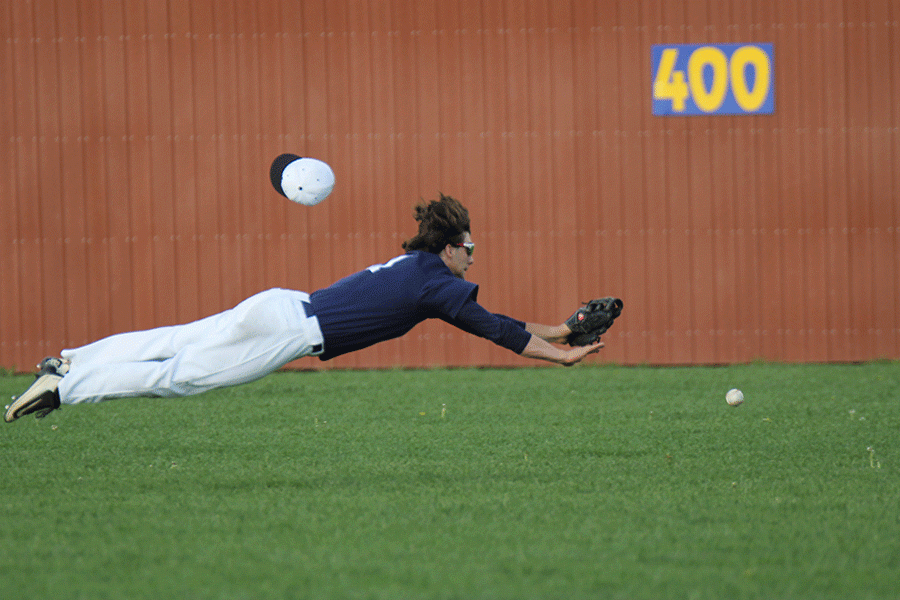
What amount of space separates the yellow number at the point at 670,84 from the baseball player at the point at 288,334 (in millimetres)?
6540

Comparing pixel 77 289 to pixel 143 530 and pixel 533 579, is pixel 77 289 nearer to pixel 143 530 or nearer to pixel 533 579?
pixel 143 530

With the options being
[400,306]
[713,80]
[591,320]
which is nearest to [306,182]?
[400,306]

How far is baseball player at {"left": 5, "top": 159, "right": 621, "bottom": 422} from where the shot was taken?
5.39 metres

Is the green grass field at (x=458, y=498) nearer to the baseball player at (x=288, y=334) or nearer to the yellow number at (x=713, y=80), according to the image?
the baseball player at (x=288, y=334)

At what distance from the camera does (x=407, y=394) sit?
31.2 ft

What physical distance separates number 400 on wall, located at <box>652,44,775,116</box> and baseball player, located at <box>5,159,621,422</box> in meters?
6.57

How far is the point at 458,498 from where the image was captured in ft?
17.0

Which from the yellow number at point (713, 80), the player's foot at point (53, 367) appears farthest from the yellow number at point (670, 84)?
the player's foot at point (53, 367)

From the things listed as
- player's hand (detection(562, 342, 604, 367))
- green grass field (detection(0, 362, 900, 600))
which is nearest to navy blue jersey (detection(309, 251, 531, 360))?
player's hand (detection(562, 342, 604, 367))

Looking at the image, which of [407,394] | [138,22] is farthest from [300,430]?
[138,22]

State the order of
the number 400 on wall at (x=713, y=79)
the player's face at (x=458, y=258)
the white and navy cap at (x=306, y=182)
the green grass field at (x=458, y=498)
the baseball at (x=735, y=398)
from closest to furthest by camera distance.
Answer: the green grass field at (x=458, y=498)
the player's face at (x=458, y=258)
the white and navy cap at (x=306, y=182)
the baseball at (x=735, y=398)
the number 400 on wall at (x=713, y=79)

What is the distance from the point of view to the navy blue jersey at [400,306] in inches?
218

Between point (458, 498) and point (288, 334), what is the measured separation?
51.5 inches

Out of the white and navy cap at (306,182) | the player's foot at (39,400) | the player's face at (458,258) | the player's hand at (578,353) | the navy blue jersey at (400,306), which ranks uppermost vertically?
the white and navy cap at (306,182)
